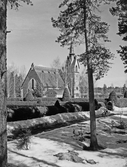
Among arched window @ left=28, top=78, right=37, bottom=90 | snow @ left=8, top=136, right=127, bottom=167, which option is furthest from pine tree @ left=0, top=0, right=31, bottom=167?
arched window @ left=28, top=78, right=37, bottom=90

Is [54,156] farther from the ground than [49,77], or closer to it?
closer to it

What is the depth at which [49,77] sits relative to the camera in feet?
164

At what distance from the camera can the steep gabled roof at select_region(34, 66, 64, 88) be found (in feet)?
156

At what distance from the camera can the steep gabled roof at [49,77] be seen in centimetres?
4750

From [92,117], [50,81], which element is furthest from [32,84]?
[92,117]

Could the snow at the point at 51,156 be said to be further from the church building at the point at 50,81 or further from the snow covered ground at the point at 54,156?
the church building at the point at 50,81

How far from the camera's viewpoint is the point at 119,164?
623 centimetres

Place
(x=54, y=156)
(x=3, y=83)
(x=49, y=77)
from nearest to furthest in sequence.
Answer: (x=3, y=83) < (x=54, y=156) < (x=49, y=77)

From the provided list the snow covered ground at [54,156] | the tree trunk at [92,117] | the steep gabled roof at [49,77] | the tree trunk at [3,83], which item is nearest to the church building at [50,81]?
the steep gabled roof at [49,77]

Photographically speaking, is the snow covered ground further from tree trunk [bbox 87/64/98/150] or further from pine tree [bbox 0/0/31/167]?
pine tree [bbox 0/0/31/167]

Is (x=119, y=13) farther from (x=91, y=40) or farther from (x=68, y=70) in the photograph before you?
(x=68, y=70)

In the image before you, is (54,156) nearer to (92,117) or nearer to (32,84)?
(92,117)

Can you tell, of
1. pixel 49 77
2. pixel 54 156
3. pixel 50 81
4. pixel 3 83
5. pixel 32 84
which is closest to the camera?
pixel 3 83

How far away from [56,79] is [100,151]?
41.1 m
